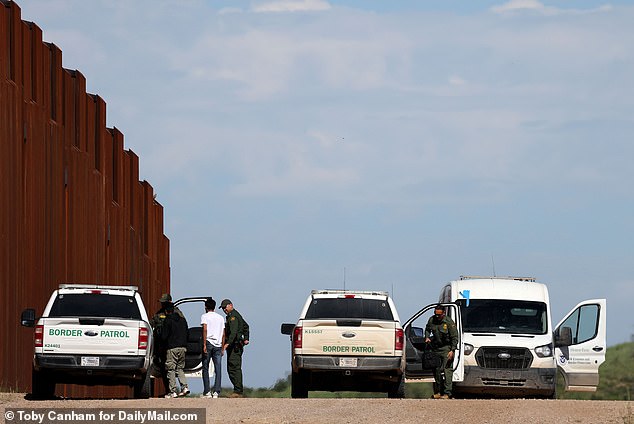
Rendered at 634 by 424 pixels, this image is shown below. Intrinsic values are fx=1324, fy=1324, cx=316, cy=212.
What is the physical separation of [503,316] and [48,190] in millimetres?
13505

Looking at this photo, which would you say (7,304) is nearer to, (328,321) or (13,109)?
(13,109)

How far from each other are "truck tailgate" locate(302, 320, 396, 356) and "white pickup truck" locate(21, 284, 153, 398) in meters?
3.00

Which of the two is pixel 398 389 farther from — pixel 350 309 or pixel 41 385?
pixel 41 385

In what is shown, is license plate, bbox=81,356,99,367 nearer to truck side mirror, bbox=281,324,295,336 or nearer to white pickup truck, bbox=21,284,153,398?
white pickup truck, bbox=21,284,153,398

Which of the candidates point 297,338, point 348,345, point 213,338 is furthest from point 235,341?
point 348,345

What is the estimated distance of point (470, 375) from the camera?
25797mm

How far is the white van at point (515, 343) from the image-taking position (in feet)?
84.4

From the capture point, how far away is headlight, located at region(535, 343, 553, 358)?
1013 inches

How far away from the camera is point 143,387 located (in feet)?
74.5

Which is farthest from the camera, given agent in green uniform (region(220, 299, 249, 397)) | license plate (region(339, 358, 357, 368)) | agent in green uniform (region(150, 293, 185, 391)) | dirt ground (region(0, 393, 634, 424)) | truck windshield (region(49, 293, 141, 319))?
agent in green uniform (region(220, 299, 249, 397))

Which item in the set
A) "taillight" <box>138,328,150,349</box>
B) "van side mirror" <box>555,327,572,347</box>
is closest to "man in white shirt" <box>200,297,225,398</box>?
"taillight" <box>138,328,150,349</box>

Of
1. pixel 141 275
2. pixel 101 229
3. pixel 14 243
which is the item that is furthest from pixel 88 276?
pixel 141 275

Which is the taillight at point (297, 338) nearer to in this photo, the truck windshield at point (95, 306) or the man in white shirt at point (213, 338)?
the man in white shirt at point (213, 338)

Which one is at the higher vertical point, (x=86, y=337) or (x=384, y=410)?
(x=86, y=337)
